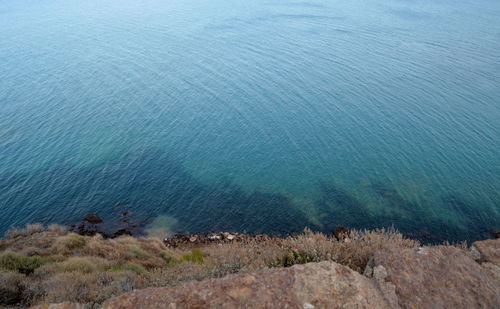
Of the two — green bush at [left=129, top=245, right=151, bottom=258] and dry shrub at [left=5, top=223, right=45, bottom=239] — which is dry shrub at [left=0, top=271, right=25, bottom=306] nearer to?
green bush at [left=129, top=245, right=151, bottom=258]

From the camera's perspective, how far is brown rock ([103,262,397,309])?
9.62 metres

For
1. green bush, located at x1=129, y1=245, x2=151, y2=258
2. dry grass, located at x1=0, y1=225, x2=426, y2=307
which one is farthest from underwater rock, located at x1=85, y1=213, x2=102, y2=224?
green bush, located at x1=129, y1=245, x2=151, y2=258

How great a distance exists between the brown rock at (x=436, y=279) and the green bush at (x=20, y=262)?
1683 cm

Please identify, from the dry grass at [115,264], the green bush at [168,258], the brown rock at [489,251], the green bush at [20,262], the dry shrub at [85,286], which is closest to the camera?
the dry shrub at [85,286]

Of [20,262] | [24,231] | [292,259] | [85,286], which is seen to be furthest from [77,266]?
[24,231]

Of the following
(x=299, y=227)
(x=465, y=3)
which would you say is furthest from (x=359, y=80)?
(x=465, y=3)

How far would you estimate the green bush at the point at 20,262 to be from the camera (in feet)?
55.3

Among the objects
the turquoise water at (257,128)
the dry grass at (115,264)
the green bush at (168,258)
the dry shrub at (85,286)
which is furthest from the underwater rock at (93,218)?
the dry shrub at (85,286)

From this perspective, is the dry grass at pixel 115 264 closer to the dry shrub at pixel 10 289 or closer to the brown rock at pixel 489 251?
the dry shrub at pixel 10 289

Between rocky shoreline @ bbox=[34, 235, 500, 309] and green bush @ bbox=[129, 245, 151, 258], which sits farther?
green bush @ bbox=[129, 245, 151, 258]

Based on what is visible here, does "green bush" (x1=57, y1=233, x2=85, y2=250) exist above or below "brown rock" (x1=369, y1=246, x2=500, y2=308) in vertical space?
below

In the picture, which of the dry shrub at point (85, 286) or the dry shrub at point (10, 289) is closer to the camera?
the dry shrub at point (85, 286)

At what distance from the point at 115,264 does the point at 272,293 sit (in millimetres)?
12299

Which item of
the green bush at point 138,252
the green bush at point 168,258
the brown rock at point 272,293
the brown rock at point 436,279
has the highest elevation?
the brown rock at point 272,293
